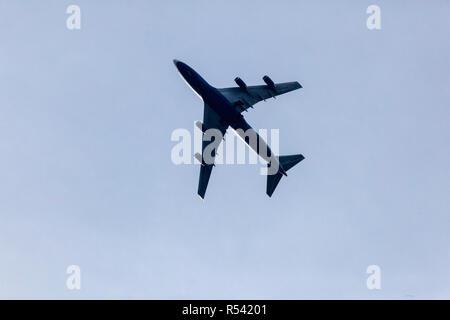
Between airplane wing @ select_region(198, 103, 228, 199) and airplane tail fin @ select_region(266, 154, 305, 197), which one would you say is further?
airplane tail fin @ select_region(266, 154, 305, 197)

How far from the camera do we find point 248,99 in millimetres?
79188

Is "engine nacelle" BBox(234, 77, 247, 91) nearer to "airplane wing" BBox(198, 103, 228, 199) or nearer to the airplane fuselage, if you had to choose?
the airplane fuselage

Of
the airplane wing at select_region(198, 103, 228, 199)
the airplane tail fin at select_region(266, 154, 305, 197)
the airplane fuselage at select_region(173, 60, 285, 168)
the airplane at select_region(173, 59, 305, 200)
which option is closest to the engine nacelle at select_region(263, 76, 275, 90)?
the airplane at select_region(173, 59, 305, 200)

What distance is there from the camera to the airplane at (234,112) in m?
71.9

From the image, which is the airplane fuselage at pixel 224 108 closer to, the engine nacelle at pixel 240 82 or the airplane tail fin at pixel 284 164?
the airplane tail fin at pixel 284 164

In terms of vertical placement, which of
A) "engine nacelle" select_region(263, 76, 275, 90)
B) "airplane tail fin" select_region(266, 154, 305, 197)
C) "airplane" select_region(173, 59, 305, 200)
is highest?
"engine nacelle" select_region(263, 76, 275, 90)

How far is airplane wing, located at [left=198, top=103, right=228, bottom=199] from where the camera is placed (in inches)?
3022

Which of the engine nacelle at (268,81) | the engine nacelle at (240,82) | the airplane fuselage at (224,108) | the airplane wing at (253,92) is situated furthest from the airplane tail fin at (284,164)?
the engine nacelle at (240,82)

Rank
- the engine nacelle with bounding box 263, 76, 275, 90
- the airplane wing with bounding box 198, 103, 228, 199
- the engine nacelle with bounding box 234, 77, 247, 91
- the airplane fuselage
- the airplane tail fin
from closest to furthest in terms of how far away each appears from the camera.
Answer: the airplane fuselage → the airplane wing with bounding box 198, 103, 228, 199 → the engine nacelle with bounding box 263, 76, 275, 90 → the engine nacelle with bounding box 234, 77, 247, 91 → the airplane tail fin

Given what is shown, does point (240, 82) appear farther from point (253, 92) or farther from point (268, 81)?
point (268, 81)

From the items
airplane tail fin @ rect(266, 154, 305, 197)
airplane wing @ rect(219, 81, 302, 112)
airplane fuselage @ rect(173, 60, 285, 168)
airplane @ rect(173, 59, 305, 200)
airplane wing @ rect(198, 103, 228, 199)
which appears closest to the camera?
airplane fuselage @ rect(173, 60, 285, 168)
